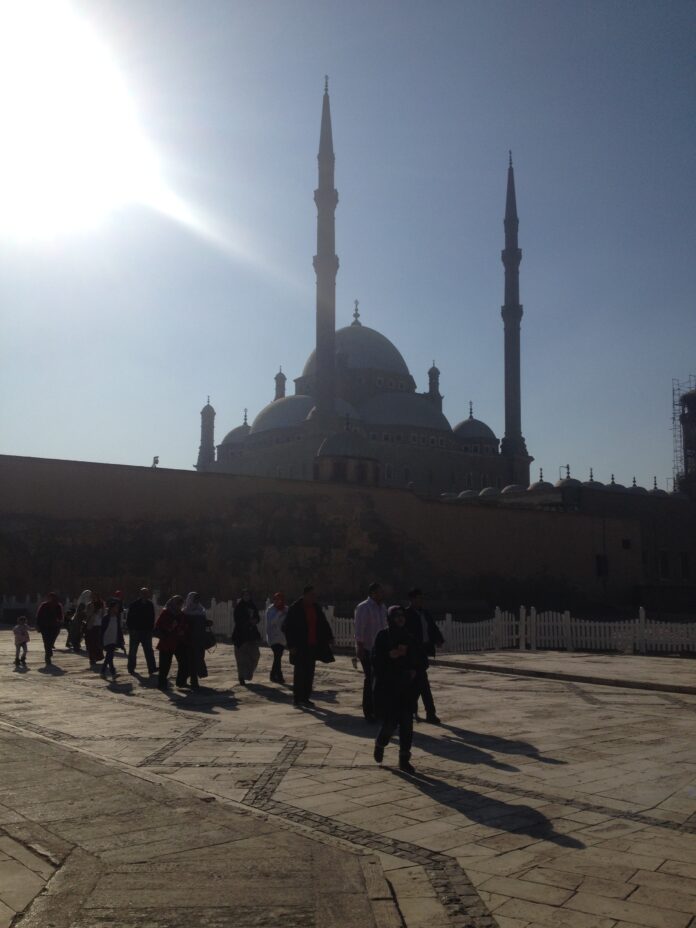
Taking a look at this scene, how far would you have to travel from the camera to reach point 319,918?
286cm

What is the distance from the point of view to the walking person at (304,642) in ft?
26.0

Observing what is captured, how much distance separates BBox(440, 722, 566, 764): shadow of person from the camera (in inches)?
219

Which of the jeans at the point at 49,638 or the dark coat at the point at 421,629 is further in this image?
the jeans at the point at 49,638

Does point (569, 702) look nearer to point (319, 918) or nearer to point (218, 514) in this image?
point (319, 918)

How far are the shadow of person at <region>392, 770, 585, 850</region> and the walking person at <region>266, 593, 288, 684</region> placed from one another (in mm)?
4706

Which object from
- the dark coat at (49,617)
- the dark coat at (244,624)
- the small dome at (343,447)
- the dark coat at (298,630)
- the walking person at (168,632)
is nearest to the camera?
the dark coat at (298,630)

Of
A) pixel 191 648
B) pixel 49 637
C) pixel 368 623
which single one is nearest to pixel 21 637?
pixel 49 637

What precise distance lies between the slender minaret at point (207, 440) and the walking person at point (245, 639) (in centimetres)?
4624

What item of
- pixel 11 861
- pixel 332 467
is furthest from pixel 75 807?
pixel 332 467

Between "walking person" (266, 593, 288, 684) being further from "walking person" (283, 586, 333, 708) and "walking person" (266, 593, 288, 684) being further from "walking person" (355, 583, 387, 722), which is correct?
"walking person" (355, 583, 387, 722)

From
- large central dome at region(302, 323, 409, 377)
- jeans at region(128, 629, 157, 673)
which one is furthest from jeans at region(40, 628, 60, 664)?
large central dome at region(302, 323, 409, 377)

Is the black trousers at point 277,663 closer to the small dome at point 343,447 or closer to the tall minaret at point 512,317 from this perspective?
the small dome at point 343,447

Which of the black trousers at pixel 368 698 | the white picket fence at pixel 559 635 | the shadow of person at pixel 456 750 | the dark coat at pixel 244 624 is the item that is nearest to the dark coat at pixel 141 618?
the dark coat at pixel 244 624

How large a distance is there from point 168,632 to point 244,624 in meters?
0.86
